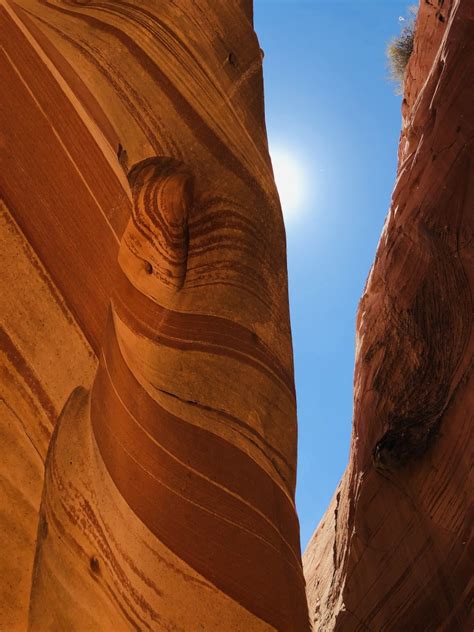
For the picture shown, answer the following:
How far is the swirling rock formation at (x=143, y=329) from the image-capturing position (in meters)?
2.02

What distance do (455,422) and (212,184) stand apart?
193 cm

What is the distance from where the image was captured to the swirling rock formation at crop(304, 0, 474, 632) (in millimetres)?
Answer: 3625

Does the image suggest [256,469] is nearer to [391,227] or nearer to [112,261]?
[112,261]

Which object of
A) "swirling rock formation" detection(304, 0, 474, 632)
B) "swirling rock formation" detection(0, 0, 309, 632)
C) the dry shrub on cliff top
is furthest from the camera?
the dry shrub on cliff top

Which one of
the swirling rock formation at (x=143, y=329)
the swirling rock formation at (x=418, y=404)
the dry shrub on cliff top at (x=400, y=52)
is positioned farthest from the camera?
the dry shrub on cliff top at (x=400, y=52)

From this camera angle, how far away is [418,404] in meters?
3.94

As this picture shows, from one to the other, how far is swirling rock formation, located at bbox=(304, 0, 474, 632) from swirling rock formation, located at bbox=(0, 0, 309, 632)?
1557 millimetres

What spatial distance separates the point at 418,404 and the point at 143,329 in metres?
2.02

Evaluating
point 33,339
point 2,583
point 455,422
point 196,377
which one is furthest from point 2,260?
point 455,422

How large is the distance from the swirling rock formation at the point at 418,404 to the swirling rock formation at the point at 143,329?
1557 millimetres

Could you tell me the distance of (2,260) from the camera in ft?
8.29

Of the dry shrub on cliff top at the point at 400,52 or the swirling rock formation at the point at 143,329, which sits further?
the dry shrub on cliff top at the point at 400,52

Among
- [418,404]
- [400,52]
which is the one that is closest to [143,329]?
[418,404]

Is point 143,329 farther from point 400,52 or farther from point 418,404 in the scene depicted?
point 400,52
